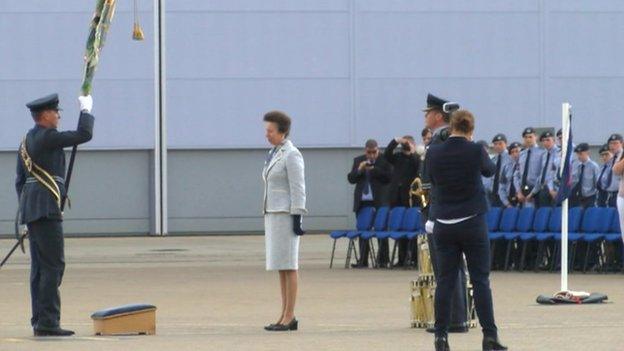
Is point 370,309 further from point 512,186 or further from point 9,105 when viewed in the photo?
point 9,105

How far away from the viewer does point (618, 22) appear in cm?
3769

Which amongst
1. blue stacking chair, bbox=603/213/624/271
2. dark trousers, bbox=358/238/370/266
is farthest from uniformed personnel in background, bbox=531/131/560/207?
dark trousers, bbox=358/238/370/266

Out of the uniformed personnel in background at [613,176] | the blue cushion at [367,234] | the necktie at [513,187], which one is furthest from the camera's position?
the necktie at [513,187]

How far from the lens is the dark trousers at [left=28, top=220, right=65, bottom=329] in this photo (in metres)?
14.2

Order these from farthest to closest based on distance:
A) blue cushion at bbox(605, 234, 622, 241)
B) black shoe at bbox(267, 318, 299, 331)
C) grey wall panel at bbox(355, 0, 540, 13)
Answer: grey wall panel at bbox(355, 0, 540, 13) < blue cushion at bbox(605, 234, 622, 241) < black shoe at bbox(267, 318, 299, 331)

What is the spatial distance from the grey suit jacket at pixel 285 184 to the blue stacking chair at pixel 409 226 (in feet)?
32.9

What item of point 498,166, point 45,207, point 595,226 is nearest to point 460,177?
point 45,207

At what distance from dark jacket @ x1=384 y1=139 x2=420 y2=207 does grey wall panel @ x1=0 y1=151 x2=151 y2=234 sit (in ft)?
37.6

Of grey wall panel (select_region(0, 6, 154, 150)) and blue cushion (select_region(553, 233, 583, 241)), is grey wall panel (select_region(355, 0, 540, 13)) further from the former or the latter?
blue cushion (select_region(553, 233, 583, 241))

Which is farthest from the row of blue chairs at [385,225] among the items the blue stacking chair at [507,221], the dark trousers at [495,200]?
the dark trousers at [495,200]

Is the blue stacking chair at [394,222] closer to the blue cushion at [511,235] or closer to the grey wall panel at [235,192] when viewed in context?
the blue cushion at [511,235]

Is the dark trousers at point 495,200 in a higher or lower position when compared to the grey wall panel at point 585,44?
lower

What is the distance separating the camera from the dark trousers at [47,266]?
14219 millimetres

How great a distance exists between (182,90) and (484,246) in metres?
24.9
